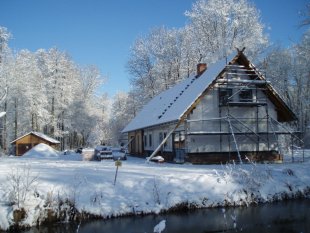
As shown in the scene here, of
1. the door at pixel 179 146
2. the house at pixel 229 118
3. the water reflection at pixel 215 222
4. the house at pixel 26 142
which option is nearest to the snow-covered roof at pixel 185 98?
the house at pixel 229 118

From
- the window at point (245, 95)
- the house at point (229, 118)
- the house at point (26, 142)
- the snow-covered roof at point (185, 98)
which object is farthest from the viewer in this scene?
the house at point (26, 142)

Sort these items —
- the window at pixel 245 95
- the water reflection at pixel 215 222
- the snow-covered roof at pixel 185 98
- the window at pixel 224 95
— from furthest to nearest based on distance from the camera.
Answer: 1. the window at pixel 245 95
2. the window at pixel 224 95
3. the snow-covered roof at pixel 185 98
4. the water reflection at pixel 215 222

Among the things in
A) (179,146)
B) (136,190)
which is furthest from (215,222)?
(179,146)

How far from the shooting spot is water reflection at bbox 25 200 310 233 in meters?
11.4

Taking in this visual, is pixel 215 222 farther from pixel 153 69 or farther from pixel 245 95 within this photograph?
pixel 153 69

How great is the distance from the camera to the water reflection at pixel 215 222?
11.4m

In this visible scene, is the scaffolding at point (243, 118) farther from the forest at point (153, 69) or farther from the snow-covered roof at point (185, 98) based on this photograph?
the forest at point (153, 69)

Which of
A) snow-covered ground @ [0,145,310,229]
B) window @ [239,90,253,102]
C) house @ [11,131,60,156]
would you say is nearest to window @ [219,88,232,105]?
window @ [239,90,253,102]

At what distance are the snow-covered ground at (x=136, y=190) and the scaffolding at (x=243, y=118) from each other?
678 centimetres

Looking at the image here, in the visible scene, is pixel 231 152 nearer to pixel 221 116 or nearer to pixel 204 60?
pixel 221 116

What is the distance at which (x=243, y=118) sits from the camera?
78.9 feet

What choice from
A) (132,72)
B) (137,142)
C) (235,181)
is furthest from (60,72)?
(235,181)

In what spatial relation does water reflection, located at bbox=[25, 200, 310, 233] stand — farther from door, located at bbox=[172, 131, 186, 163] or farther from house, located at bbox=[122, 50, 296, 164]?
door, located at bbox=[172, 131, 186, 163]

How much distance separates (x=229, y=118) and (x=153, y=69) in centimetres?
2107
